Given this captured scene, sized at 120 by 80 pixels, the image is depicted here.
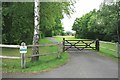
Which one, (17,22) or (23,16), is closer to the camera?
(23,16)

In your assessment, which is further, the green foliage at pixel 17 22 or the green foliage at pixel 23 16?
the green foliage at pixel 17 22

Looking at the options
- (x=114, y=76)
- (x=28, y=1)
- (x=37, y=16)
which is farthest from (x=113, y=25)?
(x=114, y=76)

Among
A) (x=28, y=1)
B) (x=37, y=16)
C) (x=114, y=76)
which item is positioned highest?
(x=28, y=1)

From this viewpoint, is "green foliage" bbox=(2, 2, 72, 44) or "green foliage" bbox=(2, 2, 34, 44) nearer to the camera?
"green foliage" bbox=(2, 2, 72, 44)

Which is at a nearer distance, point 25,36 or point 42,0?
point 42,0

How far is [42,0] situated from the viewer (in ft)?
71.4

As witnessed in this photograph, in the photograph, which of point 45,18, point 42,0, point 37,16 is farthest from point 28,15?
point 37,16

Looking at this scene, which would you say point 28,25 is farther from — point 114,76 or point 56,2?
point 114,76

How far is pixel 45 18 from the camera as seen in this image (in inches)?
1012

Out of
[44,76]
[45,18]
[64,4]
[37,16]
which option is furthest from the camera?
[45,18]

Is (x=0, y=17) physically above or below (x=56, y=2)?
below

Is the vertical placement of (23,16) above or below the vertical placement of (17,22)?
above

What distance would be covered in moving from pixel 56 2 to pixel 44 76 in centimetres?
1385

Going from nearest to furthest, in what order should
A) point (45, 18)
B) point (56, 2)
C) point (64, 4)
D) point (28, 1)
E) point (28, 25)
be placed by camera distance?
1. point (28, 1)
2. point (56, 2)
3. point (64, 4)
4. point (45, 18)
5. point (28, 25)
